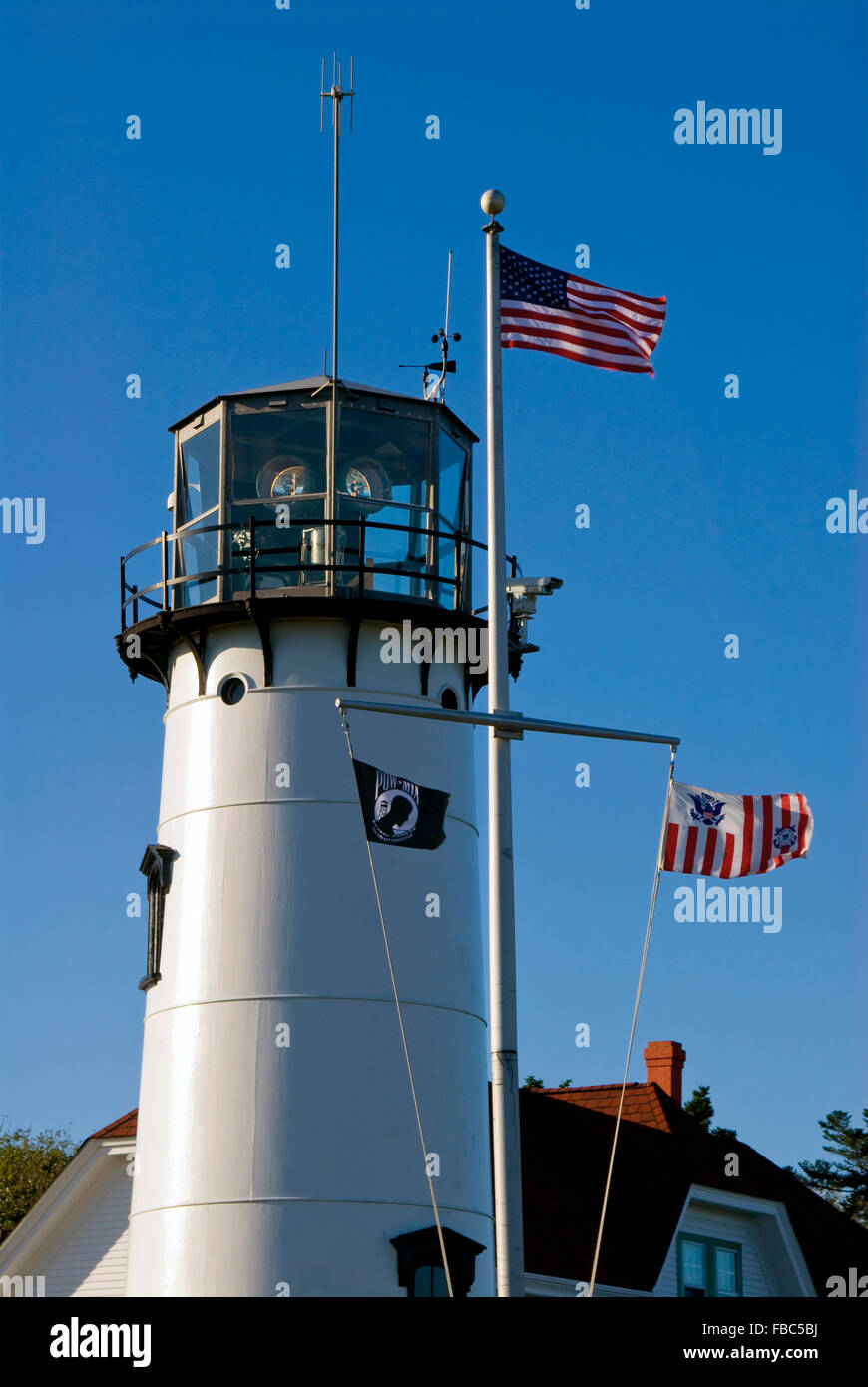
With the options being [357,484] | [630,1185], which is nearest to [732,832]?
[357,484]

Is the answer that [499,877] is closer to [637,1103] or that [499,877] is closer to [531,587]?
[531,587]

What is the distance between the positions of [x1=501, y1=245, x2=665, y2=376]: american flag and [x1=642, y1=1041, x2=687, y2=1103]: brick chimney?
54.9 ft

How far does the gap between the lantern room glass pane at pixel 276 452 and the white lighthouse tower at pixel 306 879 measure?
3 centimetres

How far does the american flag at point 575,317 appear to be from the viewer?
18.5 metres

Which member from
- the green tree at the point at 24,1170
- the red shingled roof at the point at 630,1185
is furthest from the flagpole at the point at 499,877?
the green tree at the point at 24,1170

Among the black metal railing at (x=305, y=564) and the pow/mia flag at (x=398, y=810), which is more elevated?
the black metal railing at (x=305, y=564)

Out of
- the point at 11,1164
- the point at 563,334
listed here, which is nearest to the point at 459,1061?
the point at 563,334

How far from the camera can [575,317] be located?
61.7ft

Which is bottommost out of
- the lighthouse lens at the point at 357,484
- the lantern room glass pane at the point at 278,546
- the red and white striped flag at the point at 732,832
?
the red and white striped flag at the point at 732,832

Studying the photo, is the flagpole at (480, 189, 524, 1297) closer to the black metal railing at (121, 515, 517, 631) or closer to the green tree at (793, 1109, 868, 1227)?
the black metal railing at (121, 515, 517, 631)

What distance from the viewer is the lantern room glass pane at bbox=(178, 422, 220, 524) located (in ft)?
74.7

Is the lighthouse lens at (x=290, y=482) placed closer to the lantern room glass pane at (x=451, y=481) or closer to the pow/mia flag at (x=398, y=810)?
the lantern room glass pane at (x=451, y=481)

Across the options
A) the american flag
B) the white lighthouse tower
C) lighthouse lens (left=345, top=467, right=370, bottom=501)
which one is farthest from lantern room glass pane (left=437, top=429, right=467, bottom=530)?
the american flag

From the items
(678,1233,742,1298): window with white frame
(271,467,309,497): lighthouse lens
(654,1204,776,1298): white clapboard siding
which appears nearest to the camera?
(271,467,309,497): lighthouse lens
